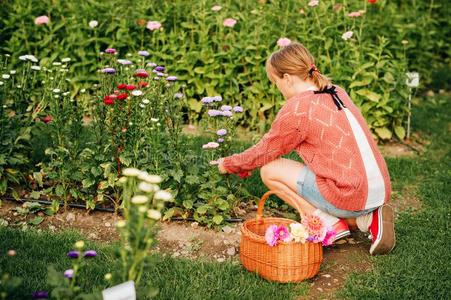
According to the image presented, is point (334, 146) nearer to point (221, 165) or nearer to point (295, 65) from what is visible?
point (295, 65)

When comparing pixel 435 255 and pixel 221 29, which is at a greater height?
pixel 221 29

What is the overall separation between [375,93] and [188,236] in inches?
96.8

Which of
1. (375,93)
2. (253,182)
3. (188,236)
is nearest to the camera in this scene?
(188,236)

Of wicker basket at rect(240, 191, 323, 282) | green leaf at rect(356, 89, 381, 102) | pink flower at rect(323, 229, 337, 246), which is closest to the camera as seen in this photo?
wicker basket at rect(240, 191, 323, 282)

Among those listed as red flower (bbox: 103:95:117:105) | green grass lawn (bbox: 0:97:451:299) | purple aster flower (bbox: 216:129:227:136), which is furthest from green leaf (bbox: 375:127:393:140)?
red flower (bbox: 103:95:117:105)

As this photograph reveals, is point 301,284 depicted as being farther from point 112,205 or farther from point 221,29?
point 221,29

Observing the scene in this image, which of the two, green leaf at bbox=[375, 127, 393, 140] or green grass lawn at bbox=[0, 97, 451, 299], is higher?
green grass lawn at bbox=[0, 97, 451, 299]

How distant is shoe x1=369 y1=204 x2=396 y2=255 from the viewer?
149 inches

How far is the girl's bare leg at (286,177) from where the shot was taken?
12.8 feet

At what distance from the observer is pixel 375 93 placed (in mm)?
5727

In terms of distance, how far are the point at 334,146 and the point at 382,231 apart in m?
0.58

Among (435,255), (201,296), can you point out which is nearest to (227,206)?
(201,296)

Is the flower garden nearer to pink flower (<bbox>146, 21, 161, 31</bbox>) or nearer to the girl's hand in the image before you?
pink flower (<bbox>146, 21, 161, 31</bbox>)

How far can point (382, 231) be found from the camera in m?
3.78
